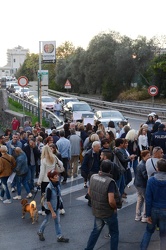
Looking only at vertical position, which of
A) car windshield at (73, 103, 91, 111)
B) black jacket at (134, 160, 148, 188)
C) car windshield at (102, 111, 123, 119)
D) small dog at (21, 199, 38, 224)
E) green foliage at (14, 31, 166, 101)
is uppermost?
green foliage at (14, 31, 166, 101)

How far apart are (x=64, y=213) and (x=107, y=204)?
11.3 feet

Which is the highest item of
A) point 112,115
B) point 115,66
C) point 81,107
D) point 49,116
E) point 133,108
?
point 115,66

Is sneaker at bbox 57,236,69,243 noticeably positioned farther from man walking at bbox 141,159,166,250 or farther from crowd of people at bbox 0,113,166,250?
man walking at bbox 141,159,166,250

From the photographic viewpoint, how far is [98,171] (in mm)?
10320

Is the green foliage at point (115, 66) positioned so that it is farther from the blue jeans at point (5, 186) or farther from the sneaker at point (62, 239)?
the sneaker at point (62, 239)

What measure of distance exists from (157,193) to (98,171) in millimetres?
Result: 3288

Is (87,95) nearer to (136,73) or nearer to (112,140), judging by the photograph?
(136,73)

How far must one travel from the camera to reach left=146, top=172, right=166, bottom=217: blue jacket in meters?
7.11

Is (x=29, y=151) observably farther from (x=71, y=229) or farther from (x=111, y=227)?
(x=111, y=227)

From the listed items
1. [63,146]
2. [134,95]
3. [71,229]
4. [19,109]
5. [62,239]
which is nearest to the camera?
[62,239]

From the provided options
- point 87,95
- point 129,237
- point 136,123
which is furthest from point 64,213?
point 87,95

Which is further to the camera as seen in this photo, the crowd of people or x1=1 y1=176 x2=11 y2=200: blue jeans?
x1=1 y1=176 x2=11 y2=200: blue jeans

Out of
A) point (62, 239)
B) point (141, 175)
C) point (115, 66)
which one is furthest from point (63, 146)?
point (115, 66)

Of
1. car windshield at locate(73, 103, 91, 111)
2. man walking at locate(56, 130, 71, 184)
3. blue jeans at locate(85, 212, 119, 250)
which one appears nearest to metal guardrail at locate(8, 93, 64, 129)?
car windshield at locate(73, 103, 91, 111)
